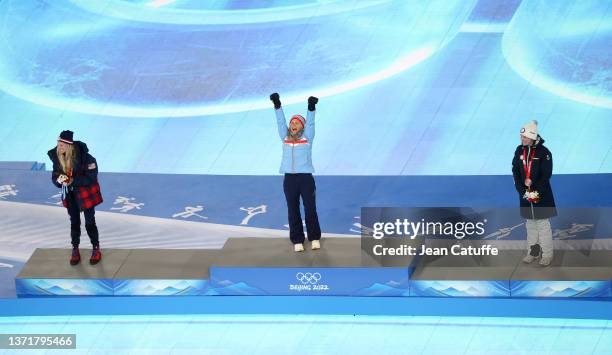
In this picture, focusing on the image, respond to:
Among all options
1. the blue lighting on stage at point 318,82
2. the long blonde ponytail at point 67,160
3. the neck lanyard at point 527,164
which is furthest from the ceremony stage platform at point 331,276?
the blue lighting on stage at point 318,82

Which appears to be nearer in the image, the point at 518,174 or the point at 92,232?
the point at 518,174

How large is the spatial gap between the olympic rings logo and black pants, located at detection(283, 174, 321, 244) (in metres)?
0.47

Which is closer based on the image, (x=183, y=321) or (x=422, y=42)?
(x=183, y=321)

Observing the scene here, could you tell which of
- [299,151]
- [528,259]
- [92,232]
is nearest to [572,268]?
[528,259]

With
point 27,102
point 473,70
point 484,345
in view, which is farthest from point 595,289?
point 27,102

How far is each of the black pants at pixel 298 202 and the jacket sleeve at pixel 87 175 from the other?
1604mm

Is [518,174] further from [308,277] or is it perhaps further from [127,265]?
[127,265]

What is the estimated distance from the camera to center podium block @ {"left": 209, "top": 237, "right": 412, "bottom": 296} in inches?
317

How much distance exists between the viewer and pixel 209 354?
25.3 ft

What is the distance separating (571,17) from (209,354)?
9.01 meters

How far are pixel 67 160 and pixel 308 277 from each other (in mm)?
2220

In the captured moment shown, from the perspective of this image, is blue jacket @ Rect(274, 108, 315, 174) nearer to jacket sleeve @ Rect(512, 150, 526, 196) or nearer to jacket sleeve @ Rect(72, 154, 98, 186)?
jacket sleeve @ Rect(72, 154, 98, 186)

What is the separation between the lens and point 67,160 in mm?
8242

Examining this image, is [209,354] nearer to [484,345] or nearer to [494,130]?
[484,345]
